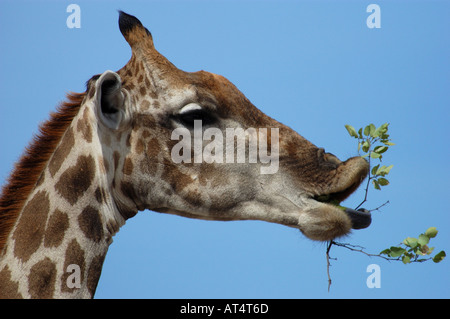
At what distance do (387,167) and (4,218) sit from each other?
3408 millimetres

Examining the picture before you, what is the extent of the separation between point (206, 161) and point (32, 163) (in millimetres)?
1517

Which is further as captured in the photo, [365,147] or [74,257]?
[365,147]

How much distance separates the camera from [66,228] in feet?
16.5

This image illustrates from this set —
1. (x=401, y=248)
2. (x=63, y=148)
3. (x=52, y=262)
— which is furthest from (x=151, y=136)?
(x=401, y=248)

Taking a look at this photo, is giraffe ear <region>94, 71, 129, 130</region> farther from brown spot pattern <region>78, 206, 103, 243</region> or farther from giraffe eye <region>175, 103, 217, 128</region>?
brown spot pattern <region>78, 206, 103, 243</region>

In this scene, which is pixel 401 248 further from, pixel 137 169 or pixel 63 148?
pixel 63 148

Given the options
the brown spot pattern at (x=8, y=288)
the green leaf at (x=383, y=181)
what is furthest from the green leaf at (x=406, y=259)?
the brown spot pattern at (x=8, y=288)

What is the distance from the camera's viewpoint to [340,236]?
5.43 metres

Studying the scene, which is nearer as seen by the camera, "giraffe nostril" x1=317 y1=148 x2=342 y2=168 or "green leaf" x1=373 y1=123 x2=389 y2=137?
"giraffe nostril" x1=317 y1=148 x2=342 y2=168

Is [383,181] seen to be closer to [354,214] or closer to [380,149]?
[380,149]

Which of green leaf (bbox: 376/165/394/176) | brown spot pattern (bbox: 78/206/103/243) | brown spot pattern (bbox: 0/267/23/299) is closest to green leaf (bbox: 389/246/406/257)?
green leaf (bbox: 376/165/394/176)

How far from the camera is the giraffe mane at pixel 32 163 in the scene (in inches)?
206

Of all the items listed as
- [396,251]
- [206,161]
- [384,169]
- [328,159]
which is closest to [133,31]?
[206,161]

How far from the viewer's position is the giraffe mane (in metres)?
5.24
